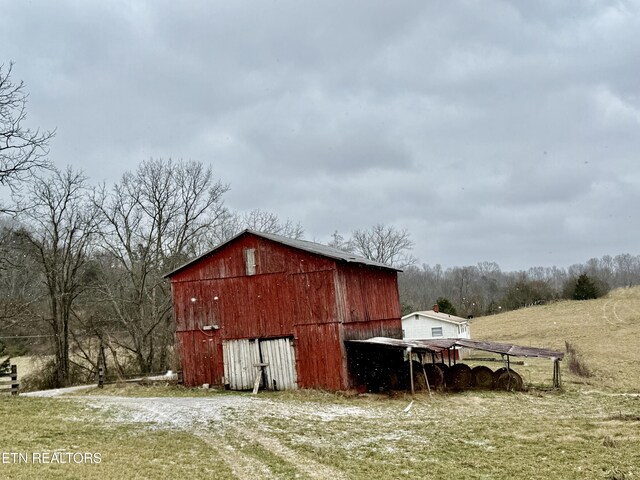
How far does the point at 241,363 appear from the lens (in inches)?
1022

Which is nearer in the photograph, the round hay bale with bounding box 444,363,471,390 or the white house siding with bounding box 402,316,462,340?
the round hay bale with bounding box 444,363,471,390

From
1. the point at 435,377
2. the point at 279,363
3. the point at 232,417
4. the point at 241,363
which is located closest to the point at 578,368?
the point at 435,377

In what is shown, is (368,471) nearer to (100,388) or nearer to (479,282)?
(100,388)

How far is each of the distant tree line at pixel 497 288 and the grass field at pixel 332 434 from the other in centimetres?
4411

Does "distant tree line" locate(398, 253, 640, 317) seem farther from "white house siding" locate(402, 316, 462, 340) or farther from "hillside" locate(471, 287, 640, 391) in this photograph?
"white house siding" locate(402, 316, 462, 340)

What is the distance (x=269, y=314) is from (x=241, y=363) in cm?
251

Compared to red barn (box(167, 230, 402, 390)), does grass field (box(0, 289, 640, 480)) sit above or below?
below

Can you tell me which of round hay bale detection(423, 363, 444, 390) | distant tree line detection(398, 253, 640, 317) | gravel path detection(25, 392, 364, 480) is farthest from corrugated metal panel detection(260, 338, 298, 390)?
distant tree line detection(398, 253, 640, 317)

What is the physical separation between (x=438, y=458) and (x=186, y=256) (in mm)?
33658

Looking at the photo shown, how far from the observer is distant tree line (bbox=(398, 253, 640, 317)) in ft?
262

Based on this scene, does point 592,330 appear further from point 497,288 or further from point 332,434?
point 497,288

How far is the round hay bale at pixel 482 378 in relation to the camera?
26.3 metres

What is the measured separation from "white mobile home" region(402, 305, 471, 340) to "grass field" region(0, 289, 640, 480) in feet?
55.7

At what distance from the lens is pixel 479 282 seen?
132625 mm
